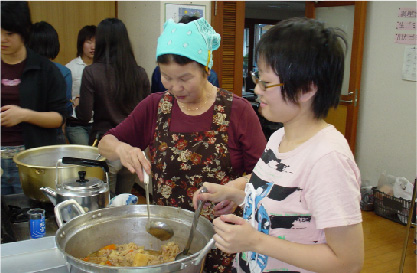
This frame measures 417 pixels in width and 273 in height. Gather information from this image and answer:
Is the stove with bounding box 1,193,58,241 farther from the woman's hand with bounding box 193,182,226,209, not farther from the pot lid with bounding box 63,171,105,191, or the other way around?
the woman's hand with bounding box 193,182,226,209

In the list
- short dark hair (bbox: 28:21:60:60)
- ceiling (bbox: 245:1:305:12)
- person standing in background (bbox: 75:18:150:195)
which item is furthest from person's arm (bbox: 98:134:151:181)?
ceiling (bbox: 245:1:305:12)

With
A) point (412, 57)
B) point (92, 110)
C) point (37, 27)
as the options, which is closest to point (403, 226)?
point (412, 57)

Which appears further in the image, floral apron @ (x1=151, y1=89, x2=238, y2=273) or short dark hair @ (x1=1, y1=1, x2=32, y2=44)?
short dark hair @ (x1=1, y1=1, x2=32, y2=44)

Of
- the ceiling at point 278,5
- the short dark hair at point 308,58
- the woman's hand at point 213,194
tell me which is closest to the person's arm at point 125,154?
the woman's hand at point 213,194

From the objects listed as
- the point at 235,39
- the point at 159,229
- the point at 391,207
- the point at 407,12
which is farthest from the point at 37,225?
the point at 407,12

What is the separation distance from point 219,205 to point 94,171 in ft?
1.67

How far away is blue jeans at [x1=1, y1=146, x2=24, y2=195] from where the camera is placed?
188cm

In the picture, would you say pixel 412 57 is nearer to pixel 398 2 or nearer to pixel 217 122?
pixel 398 2

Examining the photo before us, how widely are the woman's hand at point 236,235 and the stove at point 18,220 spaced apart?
30.1 inches

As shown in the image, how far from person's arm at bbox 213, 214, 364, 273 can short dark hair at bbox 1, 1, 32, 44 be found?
141 centimetres

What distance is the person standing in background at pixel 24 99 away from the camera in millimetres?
→ 1876

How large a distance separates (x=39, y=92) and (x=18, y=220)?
751 millimetres

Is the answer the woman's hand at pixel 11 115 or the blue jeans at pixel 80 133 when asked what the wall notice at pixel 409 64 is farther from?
the woman's hand at pixel 11 115

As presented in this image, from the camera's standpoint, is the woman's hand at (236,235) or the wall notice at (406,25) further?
the wall notice at (406,25)
